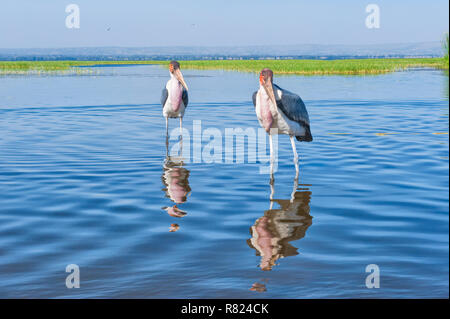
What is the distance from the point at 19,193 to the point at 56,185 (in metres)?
0.73

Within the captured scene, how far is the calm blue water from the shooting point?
223 inches

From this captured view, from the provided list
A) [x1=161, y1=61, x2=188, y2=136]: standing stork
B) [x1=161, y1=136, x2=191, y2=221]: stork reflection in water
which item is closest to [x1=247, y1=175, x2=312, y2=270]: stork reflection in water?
[x1=161, y1=136, x2=191, y2=221]: stork reflection in water

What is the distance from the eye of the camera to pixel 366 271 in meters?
5.84

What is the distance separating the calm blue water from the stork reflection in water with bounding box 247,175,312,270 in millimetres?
23

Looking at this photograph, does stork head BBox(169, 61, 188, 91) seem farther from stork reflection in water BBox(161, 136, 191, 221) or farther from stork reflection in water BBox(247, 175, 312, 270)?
stork reflection in water BBox(247, 175, 312, 270)

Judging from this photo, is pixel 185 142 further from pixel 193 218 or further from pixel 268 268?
pixel 268 268

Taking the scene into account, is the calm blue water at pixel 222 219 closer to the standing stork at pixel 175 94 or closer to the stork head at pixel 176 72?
the standing stork at pixel 175 94

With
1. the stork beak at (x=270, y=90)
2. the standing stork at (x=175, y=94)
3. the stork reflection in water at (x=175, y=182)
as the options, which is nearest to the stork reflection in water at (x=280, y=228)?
the stork reflection in water at (x=175, y=182)

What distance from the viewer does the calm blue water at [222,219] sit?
567cm

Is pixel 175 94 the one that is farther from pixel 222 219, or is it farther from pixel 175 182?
pixel 222 219

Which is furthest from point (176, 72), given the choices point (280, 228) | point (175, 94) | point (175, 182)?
point (280, 228)

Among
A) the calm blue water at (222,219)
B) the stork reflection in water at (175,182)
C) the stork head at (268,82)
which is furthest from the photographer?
the stork head at (268,82)

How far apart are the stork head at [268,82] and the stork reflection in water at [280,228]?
181 cm
